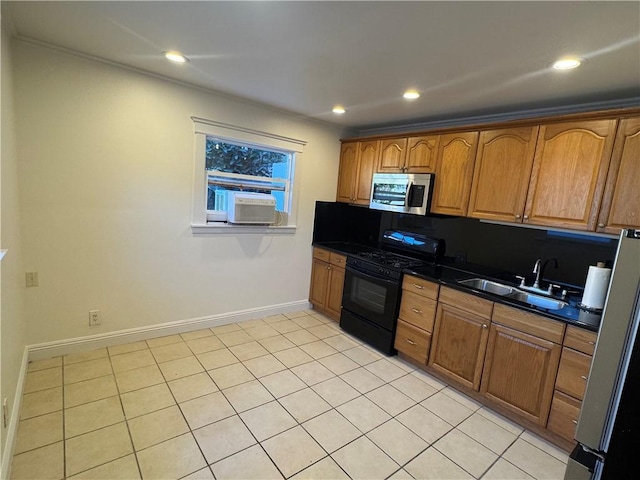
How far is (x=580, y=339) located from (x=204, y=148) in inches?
127

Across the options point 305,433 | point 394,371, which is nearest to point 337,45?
point 305,433

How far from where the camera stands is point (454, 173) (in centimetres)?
290

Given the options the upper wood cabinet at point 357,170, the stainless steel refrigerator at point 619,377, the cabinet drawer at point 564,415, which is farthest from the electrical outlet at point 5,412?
the upper wood cabinet at point 357,170

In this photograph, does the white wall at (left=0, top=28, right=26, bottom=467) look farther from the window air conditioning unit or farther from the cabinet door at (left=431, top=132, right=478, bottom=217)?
the cabinet door at (left=431, top=132, right=478, bottom=217)

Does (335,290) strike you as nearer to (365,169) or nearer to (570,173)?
(365,169)

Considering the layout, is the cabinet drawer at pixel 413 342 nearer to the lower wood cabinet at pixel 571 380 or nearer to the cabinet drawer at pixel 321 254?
the lower wood cabinet at pixel 571 380

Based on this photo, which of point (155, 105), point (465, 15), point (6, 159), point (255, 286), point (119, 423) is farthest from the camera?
point (255, 286)

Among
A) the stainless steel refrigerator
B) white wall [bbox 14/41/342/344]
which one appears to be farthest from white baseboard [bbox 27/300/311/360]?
the stainless steel refrigerator

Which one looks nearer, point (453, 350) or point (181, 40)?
point (181, 40)

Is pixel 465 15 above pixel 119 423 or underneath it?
above

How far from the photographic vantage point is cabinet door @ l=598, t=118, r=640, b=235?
1973mm

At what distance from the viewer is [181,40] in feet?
6.43

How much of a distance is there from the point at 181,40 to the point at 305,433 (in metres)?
2.56

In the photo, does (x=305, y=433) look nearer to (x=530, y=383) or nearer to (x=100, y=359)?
(x=530, y=383)
